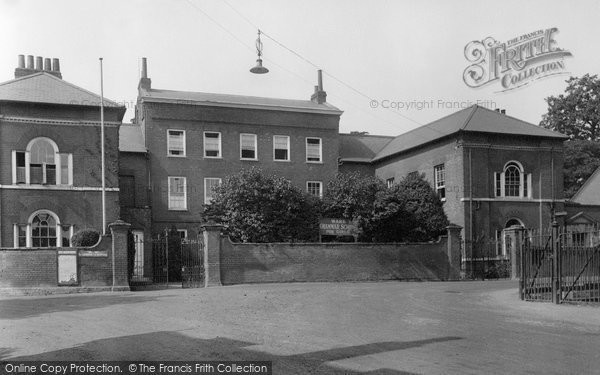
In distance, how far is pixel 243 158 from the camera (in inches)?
1531

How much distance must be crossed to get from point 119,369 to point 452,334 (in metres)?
6.29

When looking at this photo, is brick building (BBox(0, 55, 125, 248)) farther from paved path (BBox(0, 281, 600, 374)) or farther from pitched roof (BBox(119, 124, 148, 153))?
paved path (BBox(0, 281, 600, 374))

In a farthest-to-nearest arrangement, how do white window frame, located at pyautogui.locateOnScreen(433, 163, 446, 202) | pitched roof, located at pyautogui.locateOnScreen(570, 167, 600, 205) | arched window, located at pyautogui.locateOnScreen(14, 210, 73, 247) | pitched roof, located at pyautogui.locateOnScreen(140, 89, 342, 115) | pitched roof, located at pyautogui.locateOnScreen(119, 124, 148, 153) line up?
1. pitched roof, located at pyautogui.locateOnScreen(570, 167, 600, 205)
2. pitched roof, located at pyautogui.locateOnScreen(140, 89, 342, 115)
3. white window frame, located at pyautogui.locateOnScreen(433, 163, 446, 202)
4. pitched roof, located at pyautogui.locateOnScreen(119, 124, 148, 153)
5. arched window, located at pyautogui.locateOnScreen(14, 210, 73, 247)

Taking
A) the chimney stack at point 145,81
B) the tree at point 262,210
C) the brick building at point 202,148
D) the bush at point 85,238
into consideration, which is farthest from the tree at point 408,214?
the chimney stack at point 145,81

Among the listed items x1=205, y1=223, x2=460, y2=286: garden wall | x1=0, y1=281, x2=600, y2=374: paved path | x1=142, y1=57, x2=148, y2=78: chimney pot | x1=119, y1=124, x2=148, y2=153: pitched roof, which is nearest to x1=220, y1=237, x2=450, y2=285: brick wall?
x1=205, y1=223, x2=460, y2=286: garden wall

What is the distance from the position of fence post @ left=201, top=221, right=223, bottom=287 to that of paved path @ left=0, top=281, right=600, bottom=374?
483 cm

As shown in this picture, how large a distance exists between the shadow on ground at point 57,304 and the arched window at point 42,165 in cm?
964

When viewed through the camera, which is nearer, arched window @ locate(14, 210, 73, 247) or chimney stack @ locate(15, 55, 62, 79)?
arched window @ locate(14, 210, 73, 247)

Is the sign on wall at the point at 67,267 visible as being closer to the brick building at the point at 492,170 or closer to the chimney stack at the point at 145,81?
the chimney stack at the point at 145,81

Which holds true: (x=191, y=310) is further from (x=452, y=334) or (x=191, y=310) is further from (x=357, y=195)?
(x=357, y=195)

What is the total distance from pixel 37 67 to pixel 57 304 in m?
20.6

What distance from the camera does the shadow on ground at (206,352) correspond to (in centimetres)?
855

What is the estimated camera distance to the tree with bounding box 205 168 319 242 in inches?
1096

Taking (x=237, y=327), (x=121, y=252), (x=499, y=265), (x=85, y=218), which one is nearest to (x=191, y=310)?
Result: (x=237, y=327)
